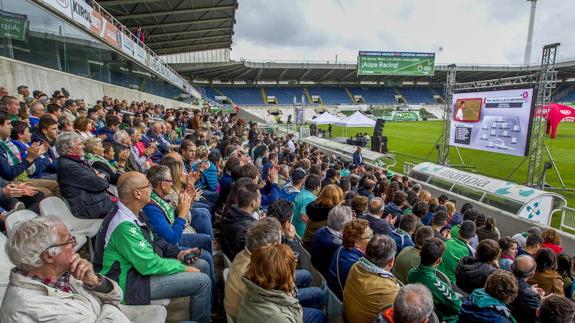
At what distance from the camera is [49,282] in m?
1.74

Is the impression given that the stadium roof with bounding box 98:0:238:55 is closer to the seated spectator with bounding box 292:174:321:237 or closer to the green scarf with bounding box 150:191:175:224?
the seated spectator with bounding box 292:174:321:237

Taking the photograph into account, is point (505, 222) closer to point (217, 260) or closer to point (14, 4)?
point (217, 260)

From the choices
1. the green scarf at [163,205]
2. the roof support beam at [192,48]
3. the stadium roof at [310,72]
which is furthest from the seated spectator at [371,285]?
the stadium roof at [310,72]

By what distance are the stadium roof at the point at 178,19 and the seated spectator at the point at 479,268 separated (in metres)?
20.5

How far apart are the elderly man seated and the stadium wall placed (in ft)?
28.1

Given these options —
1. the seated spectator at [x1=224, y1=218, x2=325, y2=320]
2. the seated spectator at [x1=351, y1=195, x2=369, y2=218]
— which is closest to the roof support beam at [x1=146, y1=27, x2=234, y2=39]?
the seated spectator at [x1=351, y1=195, x2=369, y2=218]

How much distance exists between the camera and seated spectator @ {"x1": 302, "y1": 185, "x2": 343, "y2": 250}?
3.92 meters

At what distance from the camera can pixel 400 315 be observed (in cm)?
204

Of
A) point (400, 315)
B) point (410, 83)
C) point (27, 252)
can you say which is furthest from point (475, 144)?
point (410, 83)

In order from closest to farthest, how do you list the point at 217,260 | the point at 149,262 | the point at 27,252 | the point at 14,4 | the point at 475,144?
the point at 27,252
the point at 149,262
the point at 217,260
the point at 14,4
the point at 475,144

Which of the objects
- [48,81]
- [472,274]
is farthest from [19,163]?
[48,81]

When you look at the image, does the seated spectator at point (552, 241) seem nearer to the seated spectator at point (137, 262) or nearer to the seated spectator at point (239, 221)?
the seated spectator at point (239, 221)

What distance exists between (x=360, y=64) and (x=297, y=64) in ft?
36.5

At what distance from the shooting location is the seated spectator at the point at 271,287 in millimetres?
2006
